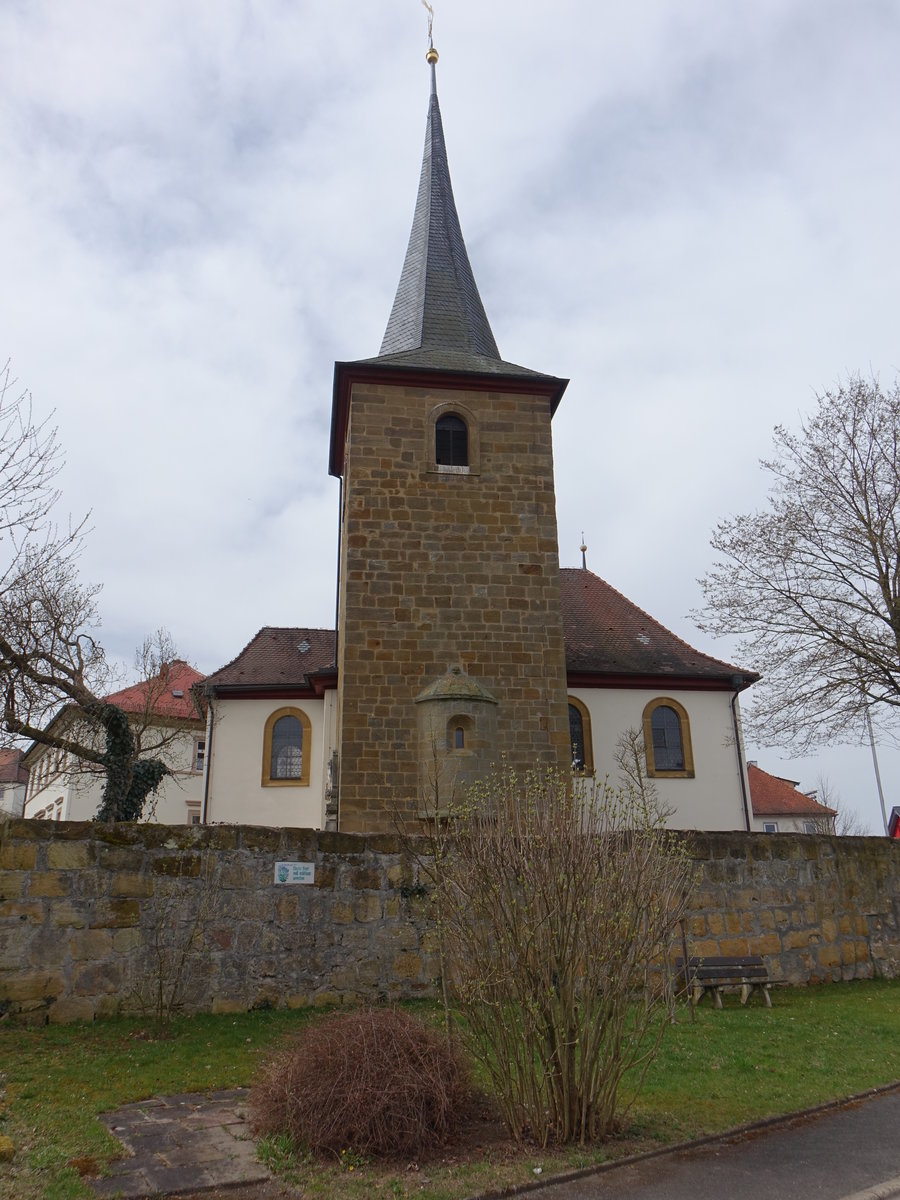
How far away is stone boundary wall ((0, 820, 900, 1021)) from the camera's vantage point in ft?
25.8

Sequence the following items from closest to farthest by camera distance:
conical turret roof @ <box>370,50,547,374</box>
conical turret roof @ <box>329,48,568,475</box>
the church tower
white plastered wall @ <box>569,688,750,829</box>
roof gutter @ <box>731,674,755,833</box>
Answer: the church tower, conical turret roof @ <box>329,48,568,475</box>, conical turret roof @ <box>370,50,547,374</box>, white plastered wall @ <box>569,688,750,829</box>, roof gutter @ <box>731,674,755,833</box>

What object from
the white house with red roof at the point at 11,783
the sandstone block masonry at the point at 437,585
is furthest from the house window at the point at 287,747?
the white house with red roof at the point at 11,783

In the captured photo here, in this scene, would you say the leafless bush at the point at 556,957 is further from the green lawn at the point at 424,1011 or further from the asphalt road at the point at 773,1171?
the asphalt road at the point at 773,1171

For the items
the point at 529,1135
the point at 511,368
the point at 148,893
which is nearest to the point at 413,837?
the point at 148,893

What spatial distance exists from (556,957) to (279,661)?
16987 mm

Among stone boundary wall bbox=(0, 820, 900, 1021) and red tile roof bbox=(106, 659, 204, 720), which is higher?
red tile roof bbox=(106, 659, 204, 720)

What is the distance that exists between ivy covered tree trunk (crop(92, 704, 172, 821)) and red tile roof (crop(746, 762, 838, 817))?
35290 millimetres

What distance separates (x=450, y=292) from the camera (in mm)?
20688

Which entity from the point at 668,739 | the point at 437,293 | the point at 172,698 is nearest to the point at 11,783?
the point at 172,698

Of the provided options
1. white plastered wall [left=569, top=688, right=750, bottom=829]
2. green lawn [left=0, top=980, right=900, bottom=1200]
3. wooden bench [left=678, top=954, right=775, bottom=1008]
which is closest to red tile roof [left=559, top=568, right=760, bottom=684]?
white plastered wall [left=569, top=688, right=750, bottom=829]

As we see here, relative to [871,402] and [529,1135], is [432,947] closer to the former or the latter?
[529,1135]

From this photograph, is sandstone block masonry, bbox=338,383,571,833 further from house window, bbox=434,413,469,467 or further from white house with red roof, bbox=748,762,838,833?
white house with red roof, bbox=748,762,838,833

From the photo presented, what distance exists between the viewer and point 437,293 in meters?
20.6

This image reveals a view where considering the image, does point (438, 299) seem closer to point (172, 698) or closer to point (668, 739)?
point (668, 739)
